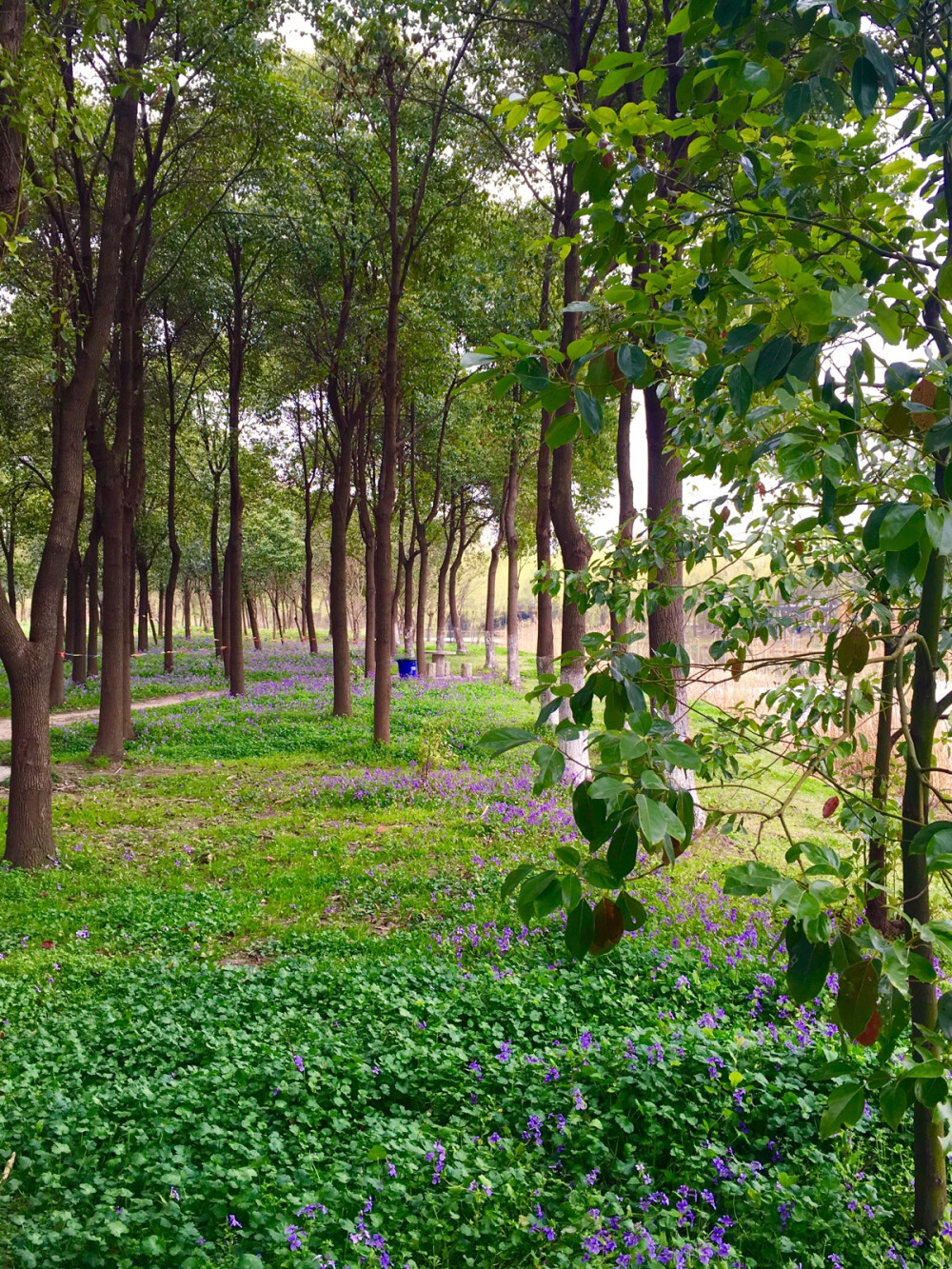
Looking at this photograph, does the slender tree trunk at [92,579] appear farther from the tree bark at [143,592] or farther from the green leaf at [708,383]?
the green leaf at [708,383]

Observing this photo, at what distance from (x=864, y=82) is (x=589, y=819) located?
1.49 meters

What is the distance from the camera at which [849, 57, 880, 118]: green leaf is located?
1.43 metres

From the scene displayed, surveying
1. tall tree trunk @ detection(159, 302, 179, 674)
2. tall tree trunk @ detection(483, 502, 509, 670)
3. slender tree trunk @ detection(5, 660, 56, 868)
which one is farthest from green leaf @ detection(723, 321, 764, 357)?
tall tree trunk @ detection(483, 502, 509, 670)

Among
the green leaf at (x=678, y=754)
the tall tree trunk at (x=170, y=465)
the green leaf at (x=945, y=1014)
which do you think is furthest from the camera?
the tall tree trunk at (x=170, y=465)

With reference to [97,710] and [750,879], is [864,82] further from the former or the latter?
[97,710]

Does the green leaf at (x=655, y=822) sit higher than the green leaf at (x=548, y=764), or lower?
lower

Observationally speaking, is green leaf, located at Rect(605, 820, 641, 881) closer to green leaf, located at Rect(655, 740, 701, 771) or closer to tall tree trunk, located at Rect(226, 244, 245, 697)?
green leaf, located at Rect(655, 740, 701, 771)

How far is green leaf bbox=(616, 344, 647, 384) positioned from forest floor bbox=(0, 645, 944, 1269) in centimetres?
306

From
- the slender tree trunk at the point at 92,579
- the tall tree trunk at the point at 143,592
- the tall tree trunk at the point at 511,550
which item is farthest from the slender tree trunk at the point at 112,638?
the tall tree trunk at the point at 143,592

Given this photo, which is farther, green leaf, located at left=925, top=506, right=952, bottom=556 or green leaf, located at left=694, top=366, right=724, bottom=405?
green leaf, located at left=694, top=366, right=724, bottom=405

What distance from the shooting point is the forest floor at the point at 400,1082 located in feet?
9.66

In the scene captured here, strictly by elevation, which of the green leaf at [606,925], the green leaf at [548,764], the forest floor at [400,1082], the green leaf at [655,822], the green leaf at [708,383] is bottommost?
the forest floor at [400,1082]

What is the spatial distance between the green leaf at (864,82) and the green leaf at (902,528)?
82 cm

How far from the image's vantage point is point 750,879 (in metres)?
1.53
